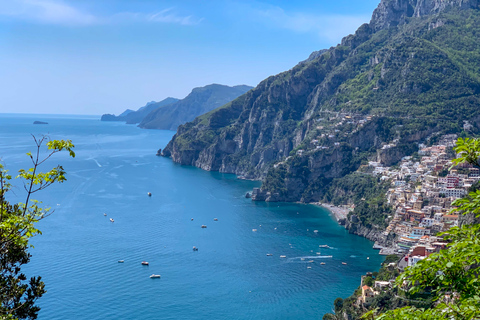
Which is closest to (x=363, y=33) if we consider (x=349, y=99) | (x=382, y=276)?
(x=349, y=99)

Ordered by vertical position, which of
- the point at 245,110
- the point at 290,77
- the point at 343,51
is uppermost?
the point at 343,51

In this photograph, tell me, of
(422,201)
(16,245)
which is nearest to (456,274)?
(16,245)

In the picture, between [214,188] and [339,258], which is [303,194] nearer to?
[214,188]

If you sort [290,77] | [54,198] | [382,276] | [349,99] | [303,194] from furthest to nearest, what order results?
[290,77] < [349,99] < [303,194] < [54,198] < [382,276]

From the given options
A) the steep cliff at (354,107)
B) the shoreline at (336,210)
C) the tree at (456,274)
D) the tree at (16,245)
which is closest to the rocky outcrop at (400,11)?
the steep cliff at (354,107)

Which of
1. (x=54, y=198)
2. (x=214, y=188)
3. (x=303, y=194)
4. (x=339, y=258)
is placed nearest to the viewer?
(x=339, y=258)

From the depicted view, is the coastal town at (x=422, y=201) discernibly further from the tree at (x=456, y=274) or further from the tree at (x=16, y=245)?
the tree at (x=16, y=245)
